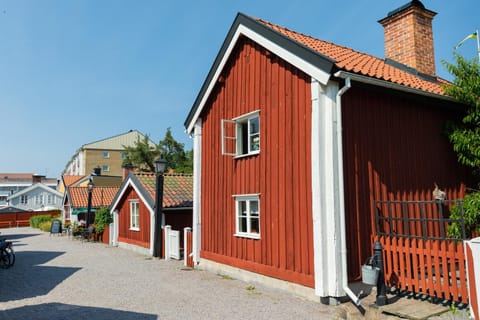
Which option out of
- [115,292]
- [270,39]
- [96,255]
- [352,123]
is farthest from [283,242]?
[96,255]

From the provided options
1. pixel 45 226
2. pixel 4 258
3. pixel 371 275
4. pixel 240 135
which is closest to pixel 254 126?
pixel 240 135

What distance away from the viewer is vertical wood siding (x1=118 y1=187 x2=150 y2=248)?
1641 cm

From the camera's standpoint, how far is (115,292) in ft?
29.8

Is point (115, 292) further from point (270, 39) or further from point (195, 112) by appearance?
point (270, 39)

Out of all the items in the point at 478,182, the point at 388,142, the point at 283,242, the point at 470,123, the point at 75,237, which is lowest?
the point at 75,237

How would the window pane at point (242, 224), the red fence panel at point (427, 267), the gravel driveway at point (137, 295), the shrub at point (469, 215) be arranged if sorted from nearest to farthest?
the red fence panel at point (427, 267)
the gravel driveway at point (137, 295)
the shrub at point (469, 215)
the window pane at point (242, 224)

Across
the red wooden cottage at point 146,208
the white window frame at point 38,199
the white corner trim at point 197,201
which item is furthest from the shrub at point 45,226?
the white window frame at point 38,199

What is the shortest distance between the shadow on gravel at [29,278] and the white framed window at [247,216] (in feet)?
16.8

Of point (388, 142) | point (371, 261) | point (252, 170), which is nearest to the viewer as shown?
point (371, 261)

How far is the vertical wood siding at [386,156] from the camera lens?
7.86 meters

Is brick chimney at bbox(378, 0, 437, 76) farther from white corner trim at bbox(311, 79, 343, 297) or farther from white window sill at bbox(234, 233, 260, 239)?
white window sill at bbox(234, 233, 260, 239)

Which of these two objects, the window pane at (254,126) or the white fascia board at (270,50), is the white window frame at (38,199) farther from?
the window pane at (254,126)

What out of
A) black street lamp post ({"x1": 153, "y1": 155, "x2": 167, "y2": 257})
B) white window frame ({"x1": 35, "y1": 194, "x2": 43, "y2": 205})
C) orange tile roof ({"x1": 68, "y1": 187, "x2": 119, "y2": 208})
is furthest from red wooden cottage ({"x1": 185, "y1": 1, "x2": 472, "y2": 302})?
white window frame ({"x1": 35, "y1": 194, "x2": 43, "y2": 205})

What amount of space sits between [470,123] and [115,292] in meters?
10.2
